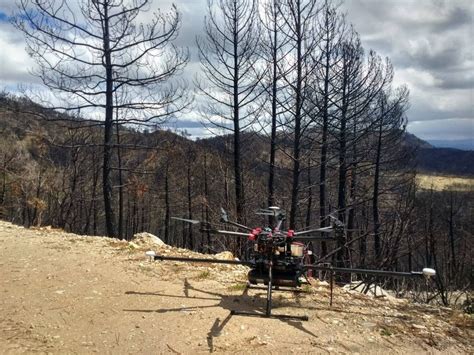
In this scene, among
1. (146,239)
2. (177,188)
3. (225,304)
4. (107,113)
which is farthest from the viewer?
(177,188)

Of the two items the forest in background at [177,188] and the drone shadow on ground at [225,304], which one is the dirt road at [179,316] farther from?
the forest in background at [177,188]

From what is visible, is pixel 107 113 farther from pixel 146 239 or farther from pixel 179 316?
pixel 179 316

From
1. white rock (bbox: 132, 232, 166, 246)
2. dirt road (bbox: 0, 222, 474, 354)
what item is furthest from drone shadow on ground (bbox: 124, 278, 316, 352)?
white rock (bbox: 132, 232, 166, 246)

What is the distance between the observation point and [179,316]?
4.99 metres

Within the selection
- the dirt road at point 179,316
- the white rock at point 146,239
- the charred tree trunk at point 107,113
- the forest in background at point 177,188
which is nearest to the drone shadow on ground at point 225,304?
the dirt road at point 179,316

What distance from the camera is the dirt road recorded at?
442 centimetres

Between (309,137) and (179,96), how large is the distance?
6.57 metres

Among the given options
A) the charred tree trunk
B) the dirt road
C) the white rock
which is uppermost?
the charred tree trunk

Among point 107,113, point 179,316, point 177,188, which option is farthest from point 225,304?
point 177,188

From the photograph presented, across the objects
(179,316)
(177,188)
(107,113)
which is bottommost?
(177,188)

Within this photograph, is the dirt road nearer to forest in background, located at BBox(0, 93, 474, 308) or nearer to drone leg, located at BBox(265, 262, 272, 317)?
drone leg, located at BBox(265, 262, 272, 317)

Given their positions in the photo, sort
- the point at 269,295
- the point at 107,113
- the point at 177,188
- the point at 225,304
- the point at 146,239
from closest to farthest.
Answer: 1. the point at 269,295
2. the point at 225,304
3. the point at 146,239
4. the point at 107,113
5. the point at 177,188

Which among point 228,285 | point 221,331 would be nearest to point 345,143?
point 228,285

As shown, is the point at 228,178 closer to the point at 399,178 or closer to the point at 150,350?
the point at 399,178
